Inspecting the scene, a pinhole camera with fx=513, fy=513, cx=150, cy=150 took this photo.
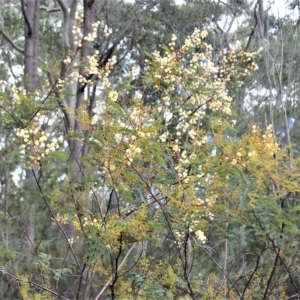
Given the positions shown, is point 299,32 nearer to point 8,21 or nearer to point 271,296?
point 271,296

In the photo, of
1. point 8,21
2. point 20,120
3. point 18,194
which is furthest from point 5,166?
point 8,21

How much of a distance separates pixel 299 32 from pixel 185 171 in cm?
504

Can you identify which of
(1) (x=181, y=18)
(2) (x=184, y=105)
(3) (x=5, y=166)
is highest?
(1) (x=181, y=18)

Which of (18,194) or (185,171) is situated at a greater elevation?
(18,194)

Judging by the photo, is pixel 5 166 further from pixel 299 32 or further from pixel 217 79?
pixel 299 32

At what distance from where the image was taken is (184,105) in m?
2.92

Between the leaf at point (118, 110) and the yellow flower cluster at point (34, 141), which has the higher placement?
the leaf at point (118, 110)

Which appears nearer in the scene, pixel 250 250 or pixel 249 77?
pixel 250 250

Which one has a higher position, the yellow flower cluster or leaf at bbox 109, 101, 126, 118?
leaf at bbox 109, 101, 126, 118

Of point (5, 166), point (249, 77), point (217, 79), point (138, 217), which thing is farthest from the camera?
point (249, 77)

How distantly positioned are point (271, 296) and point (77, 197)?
115 centimetres

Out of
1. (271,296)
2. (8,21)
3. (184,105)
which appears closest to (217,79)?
(184,105)

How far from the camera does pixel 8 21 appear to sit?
A: 10.9 meters

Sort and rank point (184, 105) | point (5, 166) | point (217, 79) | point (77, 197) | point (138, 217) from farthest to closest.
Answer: point (5, 166) → point (217, 79) → point (184, 105) → point (77, 197) → point (138, 217)
